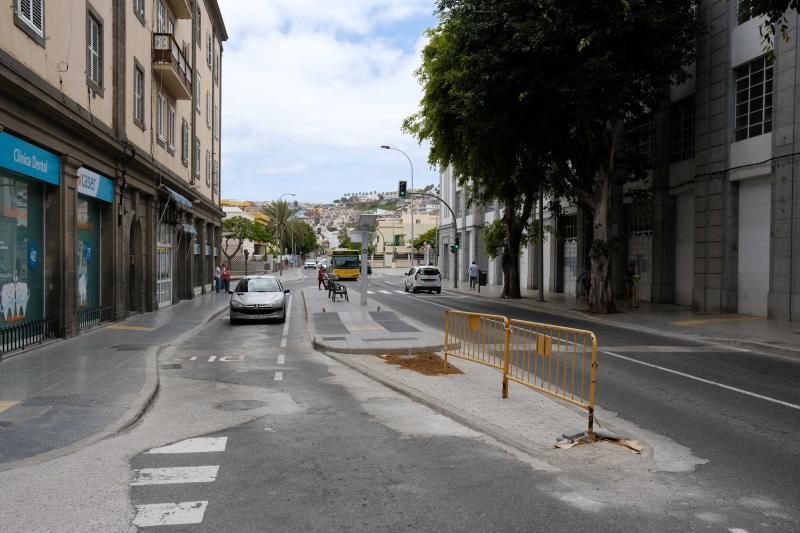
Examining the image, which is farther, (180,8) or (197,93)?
(197,93)

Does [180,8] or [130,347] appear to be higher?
[180,8]

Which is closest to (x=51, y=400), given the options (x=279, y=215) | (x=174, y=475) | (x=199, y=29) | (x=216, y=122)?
(x=174, y=475)

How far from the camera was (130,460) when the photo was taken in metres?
5.98

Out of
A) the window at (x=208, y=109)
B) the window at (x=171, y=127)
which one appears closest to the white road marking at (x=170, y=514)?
the window at (x=171, y=127)

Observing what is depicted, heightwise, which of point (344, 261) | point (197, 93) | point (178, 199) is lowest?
point (344, 261)

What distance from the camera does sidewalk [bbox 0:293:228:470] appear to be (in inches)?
257

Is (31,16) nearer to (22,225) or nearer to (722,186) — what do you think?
(22,225)

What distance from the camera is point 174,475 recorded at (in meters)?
5.52

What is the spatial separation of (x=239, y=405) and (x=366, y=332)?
786 cm

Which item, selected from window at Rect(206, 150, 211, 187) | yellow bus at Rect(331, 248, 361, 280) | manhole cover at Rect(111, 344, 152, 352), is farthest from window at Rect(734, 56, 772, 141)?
yellow bus at Rect(331, 248, 361, 280)

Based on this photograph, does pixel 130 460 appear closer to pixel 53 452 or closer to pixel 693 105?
pixel 53 452

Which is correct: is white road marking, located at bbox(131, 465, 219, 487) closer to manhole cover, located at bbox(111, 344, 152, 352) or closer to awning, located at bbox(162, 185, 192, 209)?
manhole cover, located at bbox(111, 344, 152, 352)

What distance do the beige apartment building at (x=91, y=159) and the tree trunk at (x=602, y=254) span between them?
15292mm

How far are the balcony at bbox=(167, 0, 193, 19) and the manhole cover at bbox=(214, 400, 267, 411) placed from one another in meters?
22.2
